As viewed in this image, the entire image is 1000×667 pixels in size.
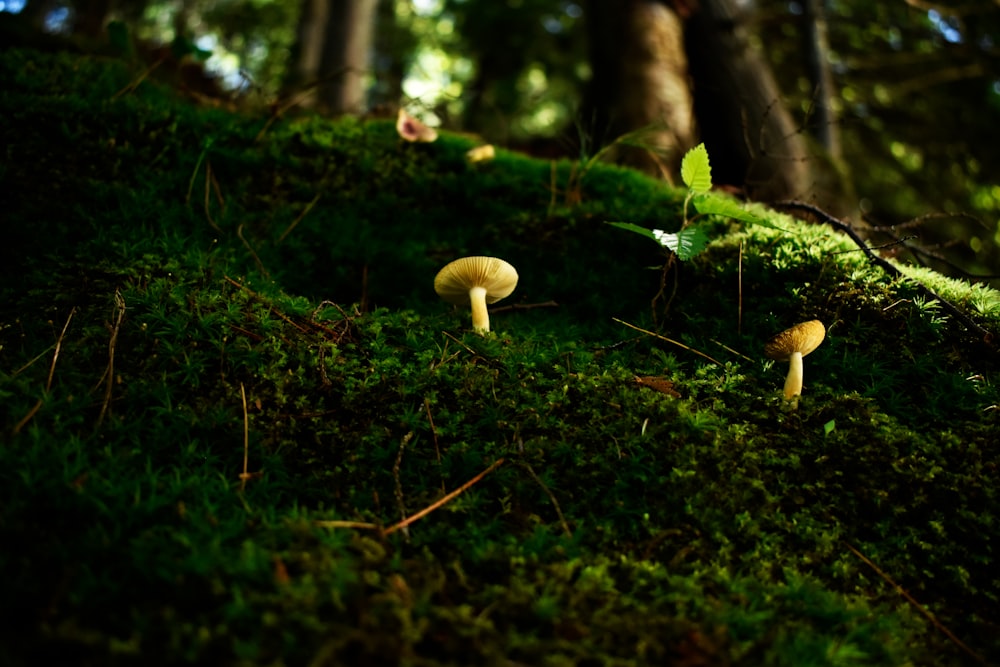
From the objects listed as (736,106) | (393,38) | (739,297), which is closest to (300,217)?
(739,297)

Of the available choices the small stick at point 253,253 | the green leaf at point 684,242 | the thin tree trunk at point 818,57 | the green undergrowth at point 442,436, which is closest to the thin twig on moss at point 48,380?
the green undergrowth at point 442,436

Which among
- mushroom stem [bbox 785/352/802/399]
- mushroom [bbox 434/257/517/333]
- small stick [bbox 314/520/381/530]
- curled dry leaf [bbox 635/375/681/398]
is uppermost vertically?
mushroom [bbox 434/257/517/333]

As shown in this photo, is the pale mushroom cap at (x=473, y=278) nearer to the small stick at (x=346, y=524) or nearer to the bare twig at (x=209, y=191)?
the small stick at (x=346, y=524)

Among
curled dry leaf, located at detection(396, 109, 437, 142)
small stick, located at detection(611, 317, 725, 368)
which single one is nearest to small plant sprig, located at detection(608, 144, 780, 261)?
small stick, located at detection(611, 317, 725, 368)

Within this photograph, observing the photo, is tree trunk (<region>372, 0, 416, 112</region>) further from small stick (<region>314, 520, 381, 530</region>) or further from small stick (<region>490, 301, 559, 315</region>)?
small stick (<region>314, 520, 381, 530</region>)

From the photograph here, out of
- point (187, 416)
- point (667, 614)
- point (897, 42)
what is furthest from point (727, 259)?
point (897, 42)

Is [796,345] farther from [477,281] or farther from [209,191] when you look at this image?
[209,191]
